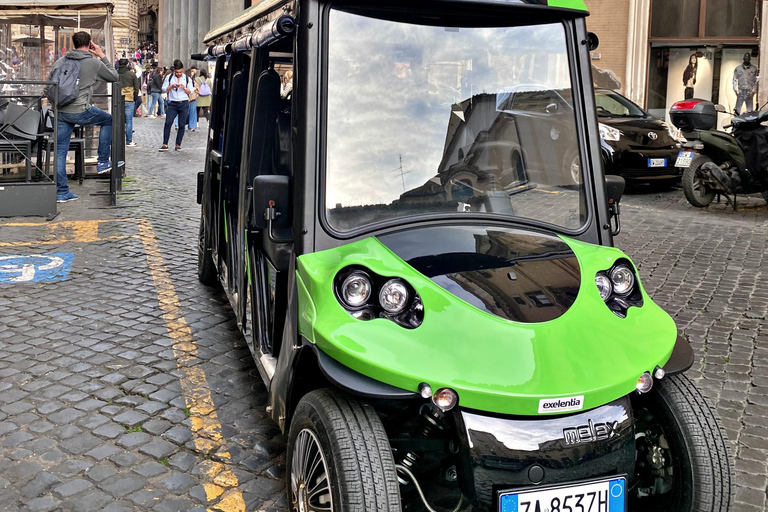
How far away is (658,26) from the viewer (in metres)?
18.8

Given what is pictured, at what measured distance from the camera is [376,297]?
3.01 meters

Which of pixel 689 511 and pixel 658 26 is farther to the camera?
pixel 658 26

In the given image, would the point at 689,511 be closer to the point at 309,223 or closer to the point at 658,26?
the point at 309,223

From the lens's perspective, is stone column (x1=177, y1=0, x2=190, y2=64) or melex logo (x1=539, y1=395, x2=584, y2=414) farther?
stone column (x1=177, y1=0, x2=190, y2=64)

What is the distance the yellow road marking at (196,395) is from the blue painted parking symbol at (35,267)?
720mm

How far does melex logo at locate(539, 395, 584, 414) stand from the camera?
2.71 m

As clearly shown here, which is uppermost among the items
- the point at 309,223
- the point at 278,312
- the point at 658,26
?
the point at 658,26

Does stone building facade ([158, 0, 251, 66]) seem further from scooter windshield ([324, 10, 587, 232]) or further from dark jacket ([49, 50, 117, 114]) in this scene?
scooter windshield ([324, 10, 587, 232])

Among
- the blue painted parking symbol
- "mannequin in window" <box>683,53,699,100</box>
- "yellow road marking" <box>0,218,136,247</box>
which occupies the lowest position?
the blue painted parking symbol

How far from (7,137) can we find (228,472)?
25.0 ft

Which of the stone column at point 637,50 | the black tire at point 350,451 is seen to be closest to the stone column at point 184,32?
the stone column at point 637,50

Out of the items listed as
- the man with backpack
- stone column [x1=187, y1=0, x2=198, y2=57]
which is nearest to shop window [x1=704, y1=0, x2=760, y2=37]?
the man with backpack

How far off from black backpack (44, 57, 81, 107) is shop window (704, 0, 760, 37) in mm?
12847

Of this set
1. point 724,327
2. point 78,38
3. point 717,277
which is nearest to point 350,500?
point 724,327
